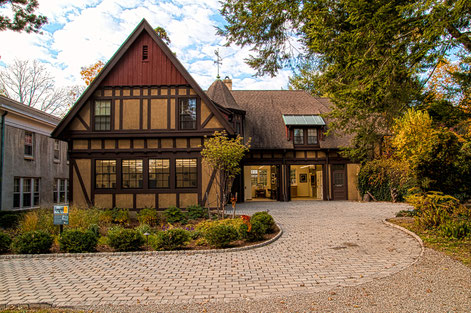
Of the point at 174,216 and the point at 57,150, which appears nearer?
the point at 174,216

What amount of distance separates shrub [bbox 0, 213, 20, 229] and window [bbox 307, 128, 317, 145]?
55.2 ft

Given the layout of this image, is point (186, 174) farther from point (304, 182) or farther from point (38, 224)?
point (304, 182)

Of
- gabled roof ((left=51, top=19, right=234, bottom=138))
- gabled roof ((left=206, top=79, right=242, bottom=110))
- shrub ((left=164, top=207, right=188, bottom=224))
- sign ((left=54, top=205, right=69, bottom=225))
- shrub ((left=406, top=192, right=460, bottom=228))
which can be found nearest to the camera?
sign ((left=54, top=205, right=69, bottom=225))

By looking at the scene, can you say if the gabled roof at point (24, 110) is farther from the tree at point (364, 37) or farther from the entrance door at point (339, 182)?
the entrance door at point (339, 182)

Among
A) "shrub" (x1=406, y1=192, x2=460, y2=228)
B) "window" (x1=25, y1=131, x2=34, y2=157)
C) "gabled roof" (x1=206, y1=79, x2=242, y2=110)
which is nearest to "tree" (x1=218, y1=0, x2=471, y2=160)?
"shrub" (x1=406, y1=192, x2=460, y2=228)

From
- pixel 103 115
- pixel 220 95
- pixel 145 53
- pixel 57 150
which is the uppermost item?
pixel 145 53

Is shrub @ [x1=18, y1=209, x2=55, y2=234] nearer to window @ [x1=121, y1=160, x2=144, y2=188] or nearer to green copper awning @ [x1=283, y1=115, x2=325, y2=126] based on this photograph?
window @ [x1=121, y1=160, x2=144, y2=188]

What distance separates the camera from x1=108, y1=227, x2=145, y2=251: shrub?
8.25 meters

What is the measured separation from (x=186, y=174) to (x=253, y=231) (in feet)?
21.9

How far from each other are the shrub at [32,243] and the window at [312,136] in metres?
17.0

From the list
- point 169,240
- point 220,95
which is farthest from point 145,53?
point 169,240

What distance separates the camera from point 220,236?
8297 millimetres

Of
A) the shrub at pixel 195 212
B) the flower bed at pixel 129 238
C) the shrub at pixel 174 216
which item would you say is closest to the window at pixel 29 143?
the flower bed at pixel 129 238

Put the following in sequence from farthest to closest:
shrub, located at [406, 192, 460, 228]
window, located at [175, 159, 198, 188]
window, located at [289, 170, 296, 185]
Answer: window, located at [289, 170, 296, 185], window, located at [175, 159, 198, 188], shrub, located at [406, 192, 460, 228]
